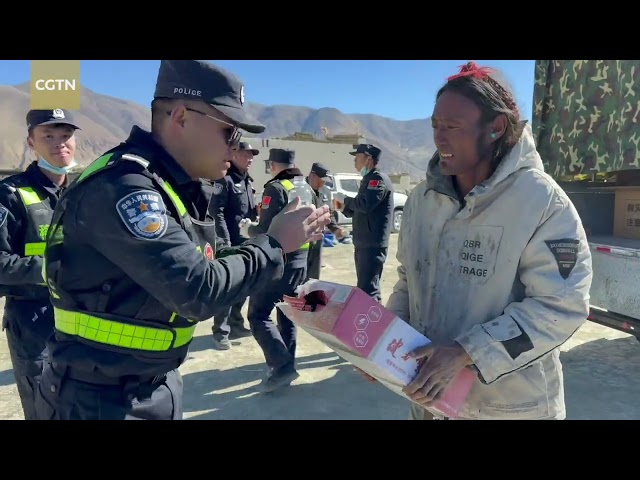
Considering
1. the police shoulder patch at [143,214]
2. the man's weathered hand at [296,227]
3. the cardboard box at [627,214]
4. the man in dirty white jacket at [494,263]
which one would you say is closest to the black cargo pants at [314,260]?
the cardboard box at [627,214]

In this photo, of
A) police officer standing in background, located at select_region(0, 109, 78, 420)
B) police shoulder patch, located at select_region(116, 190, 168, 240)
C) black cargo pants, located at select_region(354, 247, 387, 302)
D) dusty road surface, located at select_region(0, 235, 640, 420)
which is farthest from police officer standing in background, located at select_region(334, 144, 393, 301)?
police shoulder patch, located at select_region(116, 190, 168, 240)

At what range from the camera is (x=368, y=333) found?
5.01 feet

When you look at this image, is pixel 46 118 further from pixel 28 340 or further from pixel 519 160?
pixel 519 160

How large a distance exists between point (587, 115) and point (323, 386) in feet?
11.7

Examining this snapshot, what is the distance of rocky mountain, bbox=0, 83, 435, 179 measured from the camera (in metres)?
96.4

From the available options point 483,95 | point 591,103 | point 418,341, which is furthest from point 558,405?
point 591,103

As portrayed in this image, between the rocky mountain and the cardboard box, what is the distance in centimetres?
6301

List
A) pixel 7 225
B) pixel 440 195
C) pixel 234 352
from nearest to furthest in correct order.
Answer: pixel 440 195, pixel 7 225, pixel 234 352

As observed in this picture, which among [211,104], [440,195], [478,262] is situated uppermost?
[211,104]

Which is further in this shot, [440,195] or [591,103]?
[591,103]

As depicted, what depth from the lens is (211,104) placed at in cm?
157

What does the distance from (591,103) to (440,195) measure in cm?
371

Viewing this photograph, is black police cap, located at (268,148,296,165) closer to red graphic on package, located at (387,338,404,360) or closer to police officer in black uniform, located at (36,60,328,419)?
police officer in black uniform, located at (36,60,328,419)
